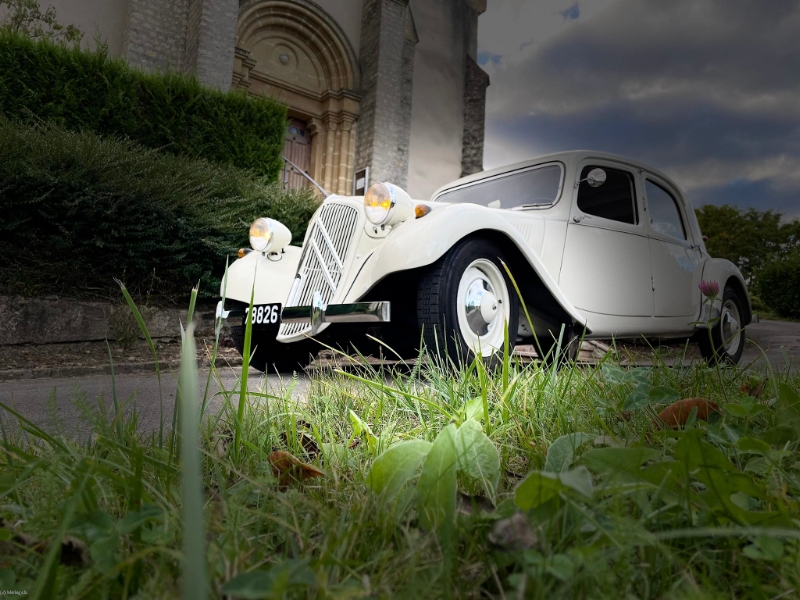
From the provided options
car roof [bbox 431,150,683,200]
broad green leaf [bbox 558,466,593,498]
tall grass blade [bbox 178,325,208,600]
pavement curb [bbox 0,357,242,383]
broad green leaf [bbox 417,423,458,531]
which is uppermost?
car roof [bbox 431,150,683,200]

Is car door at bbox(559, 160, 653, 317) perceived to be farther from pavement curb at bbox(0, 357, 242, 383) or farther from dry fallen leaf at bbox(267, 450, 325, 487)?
dry fallen leaf at bbox(267, 450, 325, 487)

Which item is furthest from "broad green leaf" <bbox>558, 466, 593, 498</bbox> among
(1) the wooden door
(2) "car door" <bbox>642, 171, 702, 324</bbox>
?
(1) the wooden door

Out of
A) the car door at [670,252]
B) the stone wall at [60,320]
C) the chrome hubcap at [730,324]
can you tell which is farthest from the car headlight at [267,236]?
the chrome hubcap at [730,324]

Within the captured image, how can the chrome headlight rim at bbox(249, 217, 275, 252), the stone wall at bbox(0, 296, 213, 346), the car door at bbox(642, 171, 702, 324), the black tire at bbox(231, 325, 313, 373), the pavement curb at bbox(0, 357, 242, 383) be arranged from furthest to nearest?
the stone wall at bbox(0, 296, 213, 346) < the car door at bbox(642, 171, 702, 324) < the pavement curb at bbox(0, 357, 242, 383) < the chrome headlight rim at bbox(249, 217, 275, 252) < the black tire at bbox(231, 325, 313, 373)

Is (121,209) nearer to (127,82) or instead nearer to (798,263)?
(127,82)

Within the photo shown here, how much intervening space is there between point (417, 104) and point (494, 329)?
1391cm

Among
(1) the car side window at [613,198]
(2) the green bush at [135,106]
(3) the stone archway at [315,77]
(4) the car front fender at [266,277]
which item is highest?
(3) the stone archway at [315,77]

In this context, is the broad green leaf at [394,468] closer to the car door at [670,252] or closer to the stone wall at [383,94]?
the car door at [670,252]

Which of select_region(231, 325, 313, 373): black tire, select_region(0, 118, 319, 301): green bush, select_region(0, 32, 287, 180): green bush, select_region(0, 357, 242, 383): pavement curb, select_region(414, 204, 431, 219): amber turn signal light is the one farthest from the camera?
select_region(0, 32, 287, 180): green bush

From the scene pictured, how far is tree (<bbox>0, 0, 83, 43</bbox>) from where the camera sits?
30.4 ft

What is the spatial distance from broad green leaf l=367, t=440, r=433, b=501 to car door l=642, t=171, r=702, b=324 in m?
3.91

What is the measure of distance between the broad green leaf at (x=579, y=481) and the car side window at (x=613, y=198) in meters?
3.61

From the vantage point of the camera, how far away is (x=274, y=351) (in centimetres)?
360

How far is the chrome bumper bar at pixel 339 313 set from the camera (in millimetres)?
2607
